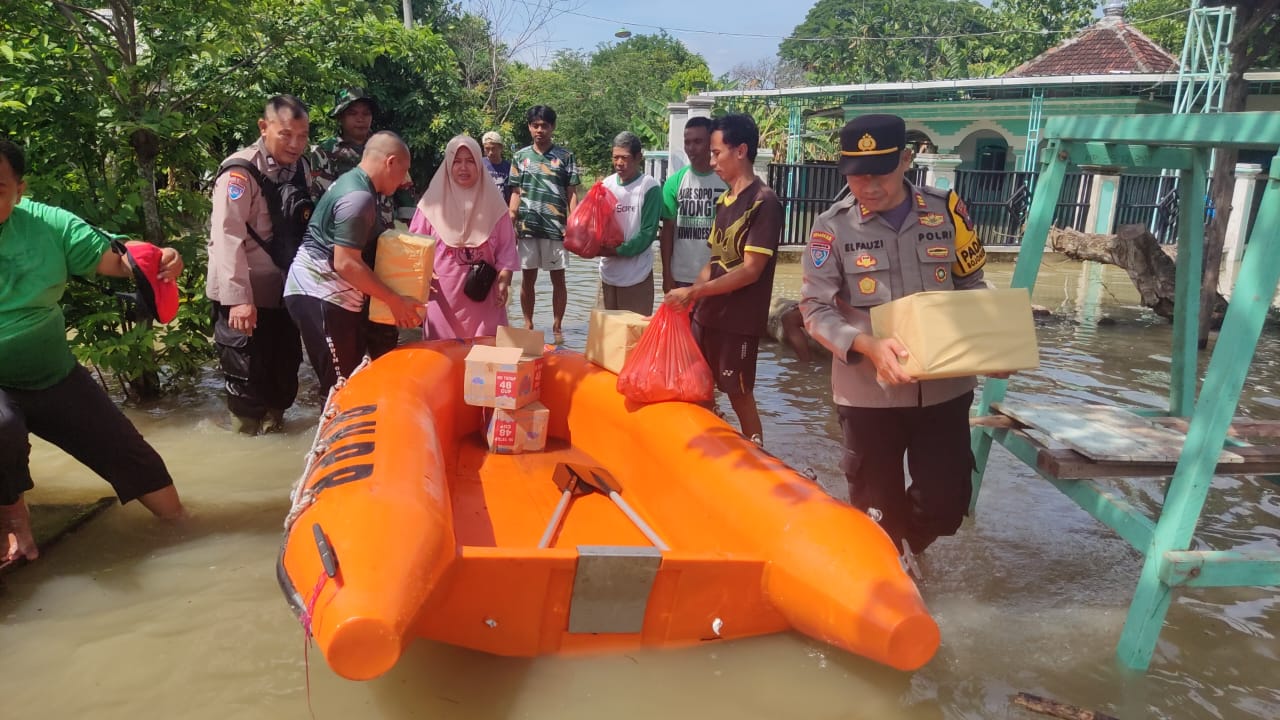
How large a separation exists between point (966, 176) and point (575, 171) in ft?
33.1

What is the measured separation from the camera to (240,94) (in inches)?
203

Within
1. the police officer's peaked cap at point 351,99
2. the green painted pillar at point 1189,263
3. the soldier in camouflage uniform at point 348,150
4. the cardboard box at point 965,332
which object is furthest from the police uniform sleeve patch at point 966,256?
the police officer's peaked cap at point 351,99

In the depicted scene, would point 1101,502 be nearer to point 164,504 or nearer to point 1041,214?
point 1041,214

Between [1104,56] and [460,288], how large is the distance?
21506 mm

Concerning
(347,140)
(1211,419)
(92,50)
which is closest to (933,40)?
(347,140)

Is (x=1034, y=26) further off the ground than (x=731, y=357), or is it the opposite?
(x=1034, y=26)

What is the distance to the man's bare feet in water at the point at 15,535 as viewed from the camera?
10.2 feet

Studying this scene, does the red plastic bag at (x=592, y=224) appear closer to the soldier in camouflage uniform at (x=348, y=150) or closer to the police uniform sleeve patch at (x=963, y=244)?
the soldier in camouflage uniform at (x=348, y=150)

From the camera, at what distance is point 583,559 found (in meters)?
2.35

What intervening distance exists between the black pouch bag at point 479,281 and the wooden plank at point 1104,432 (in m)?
2.45

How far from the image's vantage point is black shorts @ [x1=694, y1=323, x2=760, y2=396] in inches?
165

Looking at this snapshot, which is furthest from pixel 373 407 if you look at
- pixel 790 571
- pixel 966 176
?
pixel 966 176

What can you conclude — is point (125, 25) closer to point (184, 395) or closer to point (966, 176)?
point (184, 395)

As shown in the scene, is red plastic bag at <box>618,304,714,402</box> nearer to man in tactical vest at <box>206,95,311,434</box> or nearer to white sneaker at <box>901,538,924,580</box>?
white sneaker at <box>901,538,924,580</box>
